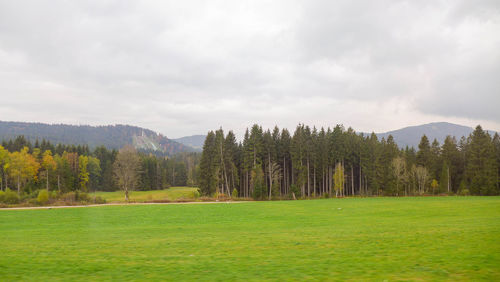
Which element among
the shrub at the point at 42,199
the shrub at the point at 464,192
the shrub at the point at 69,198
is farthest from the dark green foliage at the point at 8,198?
the shrub at the point at 464,192

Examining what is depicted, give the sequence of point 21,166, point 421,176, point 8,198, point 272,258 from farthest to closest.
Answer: point 21,166
point 421,176
point 8,198
point 272,258

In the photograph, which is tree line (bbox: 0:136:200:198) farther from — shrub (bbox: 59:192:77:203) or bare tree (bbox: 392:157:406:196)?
bare tree (bbox: 392:157:406:196)

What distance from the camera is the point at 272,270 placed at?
29.6 ft

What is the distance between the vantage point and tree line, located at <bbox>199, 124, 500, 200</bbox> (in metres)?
72.9

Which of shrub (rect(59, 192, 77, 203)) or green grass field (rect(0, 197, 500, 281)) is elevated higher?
green grass field (rect(0, 197, 500, 281))

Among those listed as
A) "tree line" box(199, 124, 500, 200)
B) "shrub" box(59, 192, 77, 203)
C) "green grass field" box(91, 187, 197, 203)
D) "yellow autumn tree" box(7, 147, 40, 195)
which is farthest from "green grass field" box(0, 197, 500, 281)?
"yellow autumn tree" box(7, 147, 40, 195)

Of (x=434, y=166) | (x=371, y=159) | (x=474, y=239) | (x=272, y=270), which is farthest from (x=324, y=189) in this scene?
(x=272, y=270)

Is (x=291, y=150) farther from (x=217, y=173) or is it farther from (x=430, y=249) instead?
(x=430, y=249)

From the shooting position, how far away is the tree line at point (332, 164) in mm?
72875

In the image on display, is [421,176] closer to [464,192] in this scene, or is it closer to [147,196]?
[464,192]

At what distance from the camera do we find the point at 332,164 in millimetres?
79938

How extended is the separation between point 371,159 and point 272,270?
78656 mm

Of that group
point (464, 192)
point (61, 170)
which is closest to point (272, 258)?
point (464, 192)

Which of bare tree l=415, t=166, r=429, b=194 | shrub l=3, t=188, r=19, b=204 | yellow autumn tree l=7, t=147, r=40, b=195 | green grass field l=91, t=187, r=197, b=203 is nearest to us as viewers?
shrub l=3, t=188, r=19, b=204
